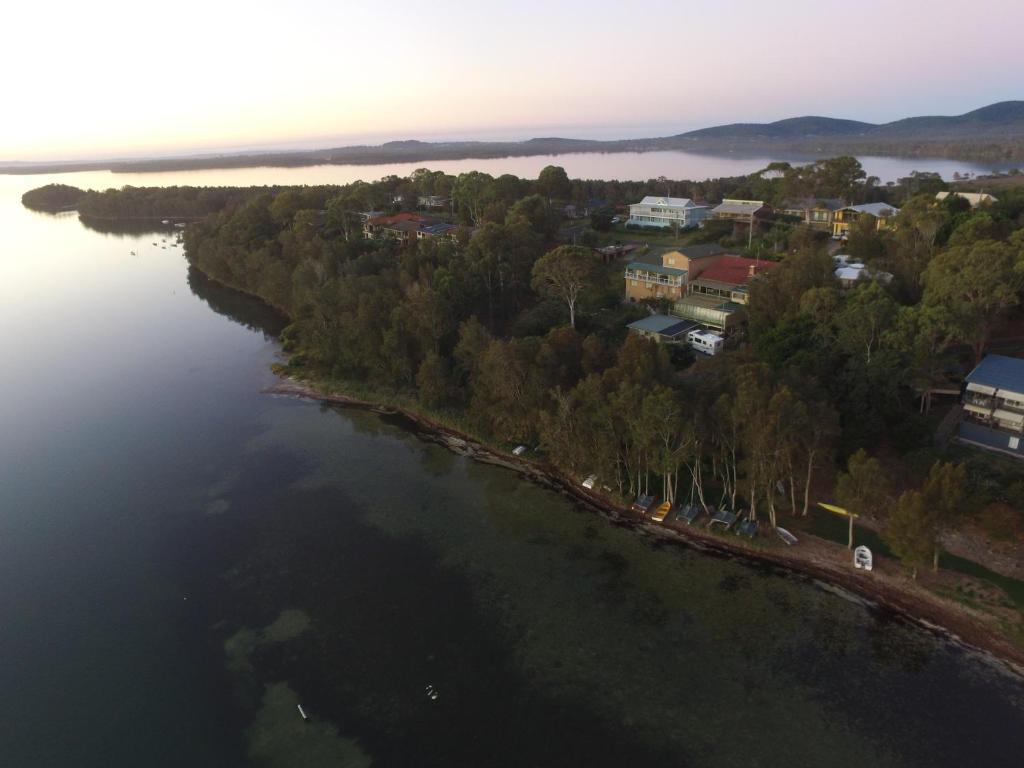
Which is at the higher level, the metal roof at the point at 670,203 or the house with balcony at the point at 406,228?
the metal roof at the point at 670,203

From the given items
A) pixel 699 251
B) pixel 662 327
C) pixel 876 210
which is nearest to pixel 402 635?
pixel 662 327

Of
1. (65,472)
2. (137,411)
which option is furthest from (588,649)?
(137,411)

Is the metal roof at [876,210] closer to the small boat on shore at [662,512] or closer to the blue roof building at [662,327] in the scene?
the blue roof building at [662,327]

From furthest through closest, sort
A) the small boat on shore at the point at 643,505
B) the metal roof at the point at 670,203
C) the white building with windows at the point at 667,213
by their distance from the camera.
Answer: the metal roof at the point at 670,203 → the white building with windows at the point at 667,213 → the small boat on shore at the point at 643,505

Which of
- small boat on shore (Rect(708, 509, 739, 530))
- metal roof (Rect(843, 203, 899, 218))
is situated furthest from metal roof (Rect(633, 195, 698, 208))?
small boat on shore (Rect(708, 509, 739, 530))

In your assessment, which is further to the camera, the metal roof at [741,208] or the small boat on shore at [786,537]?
the metal roof at [741,208]

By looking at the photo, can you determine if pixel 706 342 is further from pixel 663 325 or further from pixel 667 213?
pixel 667 213

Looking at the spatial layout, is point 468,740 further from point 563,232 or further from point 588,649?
point 563,232

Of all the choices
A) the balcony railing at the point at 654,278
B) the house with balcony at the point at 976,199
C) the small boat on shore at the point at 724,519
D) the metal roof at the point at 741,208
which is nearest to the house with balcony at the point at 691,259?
the balcony railing at the point at 654,278
